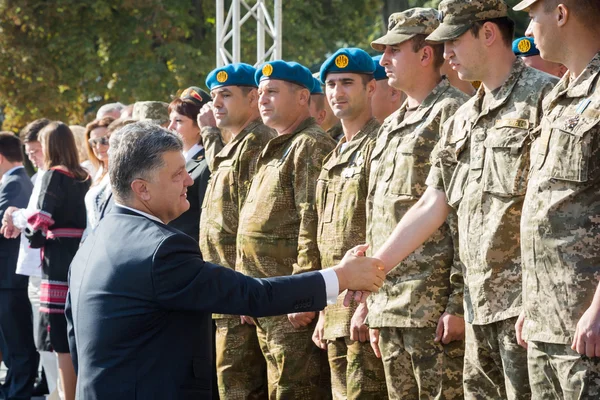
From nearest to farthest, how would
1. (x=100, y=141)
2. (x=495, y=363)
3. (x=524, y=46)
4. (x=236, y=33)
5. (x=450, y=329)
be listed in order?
(x=495, y=363), (x=450, y=329), (x=524, y=46), (x=100, y=141), (x=236, y=33)

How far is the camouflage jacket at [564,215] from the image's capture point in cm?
318

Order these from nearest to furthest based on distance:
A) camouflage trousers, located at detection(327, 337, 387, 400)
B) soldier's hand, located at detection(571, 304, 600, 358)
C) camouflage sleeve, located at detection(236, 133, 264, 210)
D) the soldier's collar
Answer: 1. soldier's hand, located at detection(571, 304, 600, 358)
2. the soldier's collar
3. camouflage trousers, located at detection(327, 337, 387, 400)
4. camouflage sleeve, located at detection(236, 133, 264, 210)

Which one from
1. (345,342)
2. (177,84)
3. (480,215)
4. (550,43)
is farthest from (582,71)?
(177,84)

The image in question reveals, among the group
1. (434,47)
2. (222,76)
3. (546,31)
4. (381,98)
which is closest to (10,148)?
(222,76)

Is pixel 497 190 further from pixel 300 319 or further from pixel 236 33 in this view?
pixel 236 33

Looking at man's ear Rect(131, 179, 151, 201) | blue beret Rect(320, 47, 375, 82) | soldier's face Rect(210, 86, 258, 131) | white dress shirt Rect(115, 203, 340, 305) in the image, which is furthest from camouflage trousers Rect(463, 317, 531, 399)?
soldier's face Rect(210, 86, 258, 131)

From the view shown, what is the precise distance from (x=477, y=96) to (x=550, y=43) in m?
0.76

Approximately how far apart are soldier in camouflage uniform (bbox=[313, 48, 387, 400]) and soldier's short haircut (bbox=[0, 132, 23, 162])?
14.8 feet

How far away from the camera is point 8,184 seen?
28.8 ft

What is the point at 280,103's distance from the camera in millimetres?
5973

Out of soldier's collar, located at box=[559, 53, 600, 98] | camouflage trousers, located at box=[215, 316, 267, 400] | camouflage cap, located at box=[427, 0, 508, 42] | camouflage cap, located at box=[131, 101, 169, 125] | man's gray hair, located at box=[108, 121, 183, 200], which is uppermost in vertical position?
camouflage cap, located at box=[131, 101, 169, 125]

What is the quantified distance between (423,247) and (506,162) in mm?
853

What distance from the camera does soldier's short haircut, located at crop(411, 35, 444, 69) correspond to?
4.88m

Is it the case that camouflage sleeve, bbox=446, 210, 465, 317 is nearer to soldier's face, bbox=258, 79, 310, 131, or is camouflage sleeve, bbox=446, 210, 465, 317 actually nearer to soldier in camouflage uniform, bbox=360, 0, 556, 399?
soldier in camouflage uniform, bbox=360, 0, 556, 399
